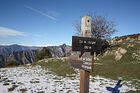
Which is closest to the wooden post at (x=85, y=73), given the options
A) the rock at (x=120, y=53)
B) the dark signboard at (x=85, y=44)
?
the dark signboard at (x=85, y=44)

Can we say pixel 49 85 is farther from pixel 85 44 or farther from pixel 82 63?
pixel 85 44

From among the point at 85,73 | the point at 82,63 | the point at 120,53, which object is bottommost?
the point at 85,73

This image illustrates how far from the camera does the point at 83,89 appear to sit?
3623 mm

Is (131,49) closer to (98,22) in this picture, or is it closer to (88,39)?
(98,22)

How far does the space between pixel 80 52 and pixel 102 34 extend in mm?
22249

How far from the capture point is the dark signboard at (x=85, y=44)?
3.48 metres

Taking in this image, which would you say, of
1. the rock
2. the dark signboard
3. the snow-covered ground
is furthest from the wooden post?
the rock

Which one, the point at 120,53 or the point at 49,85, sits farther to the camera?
the point at 120,53

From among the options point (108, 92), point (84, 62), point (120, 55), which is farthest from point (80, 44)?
point (120, 55)

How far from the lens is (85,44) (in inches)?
140

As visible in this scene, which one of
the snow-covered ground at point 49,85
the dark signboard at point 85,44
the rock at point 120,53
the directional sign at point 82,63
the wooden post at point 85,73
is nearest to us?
the directional sign at point 82,63

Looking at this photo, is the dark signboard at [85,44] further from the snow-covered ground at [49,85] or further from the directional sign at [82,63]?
the snow-covered ground at [49,85]

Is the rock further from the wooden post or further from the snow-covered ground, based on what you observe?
the wooden post

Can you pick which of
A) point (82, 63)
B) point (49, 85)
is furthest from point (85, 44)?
point (49, 85)
